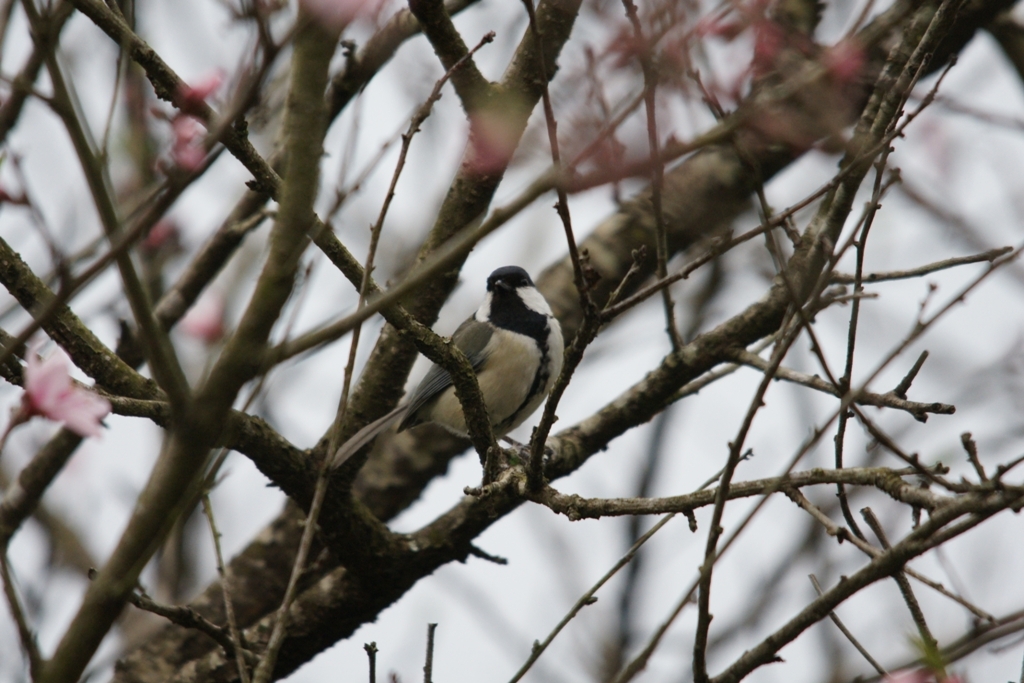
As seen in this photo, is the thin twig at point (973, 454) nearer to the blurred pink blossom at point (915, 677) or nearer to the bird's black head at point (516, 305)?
the blurred pink blossom at point (915, 677)

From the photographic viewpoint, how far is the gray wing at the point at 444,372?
4.16 meters

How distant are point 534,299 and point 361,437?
160cm

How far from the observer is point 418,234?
19.9 feet

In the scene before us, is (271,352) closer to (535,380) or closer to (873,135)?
(873,135)

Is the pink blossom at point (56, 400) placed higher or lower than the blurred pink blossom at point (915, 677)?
higher

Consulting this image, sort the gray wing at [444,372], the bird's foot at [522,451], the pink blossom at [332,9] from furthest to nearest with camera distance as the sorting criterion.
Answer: the gray wing at [444,372] → the bird's foot at [522,451] → the pink blossom at [332,9]

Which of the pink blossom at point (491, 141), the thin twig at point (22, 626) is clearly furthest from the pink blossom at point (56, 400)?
the pink blossom at point (491, 141)

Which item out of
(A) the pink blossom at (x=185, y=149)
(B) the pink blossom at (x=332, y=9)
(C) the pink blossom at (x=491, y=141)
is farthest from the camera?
(C) the pink blossom at (x=491, y=141)

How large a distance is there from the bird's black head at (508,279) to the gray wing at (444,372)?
23cm

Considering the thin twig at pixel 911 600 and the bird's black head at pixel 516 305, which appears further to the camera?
the bird's black head at pixel 516 305

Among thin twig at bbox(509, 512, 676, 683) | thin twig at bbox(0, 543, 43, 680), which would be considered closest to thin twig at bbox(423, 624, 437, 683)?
thin twig at bbox(509, 512, 676, 683)

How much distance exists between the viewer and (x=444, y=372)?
14.5ft

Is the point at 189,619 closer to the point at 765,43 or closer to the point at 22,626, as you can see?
the point at 22,626

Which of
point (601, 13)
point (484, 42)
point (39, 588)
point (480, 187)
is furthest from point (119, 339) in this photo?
point (601, 13)
